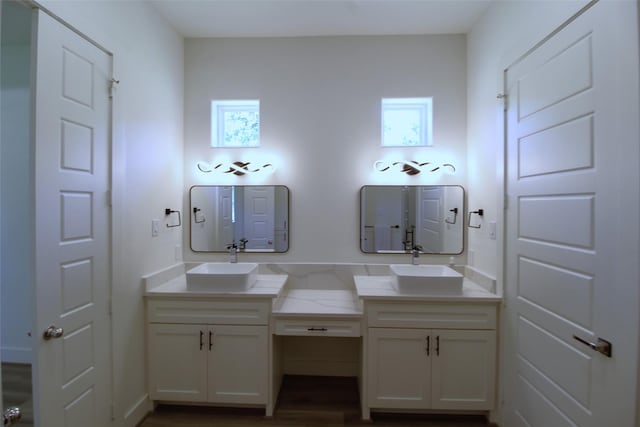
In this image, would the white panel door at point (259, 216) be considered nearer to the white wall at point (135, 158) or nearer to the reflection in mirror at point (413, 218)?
the white wall at point (135, 158)

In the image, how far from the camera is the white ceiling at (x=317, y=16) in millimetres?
2102

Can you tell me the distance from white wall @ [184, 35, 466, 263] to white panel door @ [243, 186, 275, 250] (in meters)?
0.10

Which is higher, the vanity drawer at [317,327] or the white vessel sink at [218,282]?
the white vessel sink at [218,282]

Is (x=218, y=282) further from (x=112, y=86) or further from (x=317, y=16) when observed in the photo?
(x=317, y=16)

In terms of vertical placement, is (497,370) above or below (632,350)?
below

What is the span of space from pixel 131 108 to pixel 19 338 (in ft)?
6.69

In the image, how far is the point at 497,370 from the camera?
192cm

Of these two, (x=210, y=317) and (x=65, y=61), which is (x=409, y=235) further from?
(x=65, y=61)

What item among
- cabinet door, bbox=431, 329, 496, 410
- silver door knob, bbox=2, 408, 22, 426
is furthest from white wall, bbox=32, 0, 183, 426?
cabinet door, bbox=431, 329, 496, 410

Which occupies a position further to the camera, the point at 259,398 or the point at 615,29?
the point at 259,398

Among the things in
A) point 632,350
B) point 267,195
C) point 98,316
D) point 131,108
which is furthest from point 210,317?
point 632,350

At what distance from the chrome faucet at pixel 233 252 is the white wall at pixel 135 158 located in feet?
1.51

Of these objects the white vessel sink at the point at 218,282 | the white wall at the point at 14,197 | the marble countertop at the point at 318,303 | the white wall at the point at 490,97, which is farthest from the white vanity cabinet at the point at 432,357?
the white wall at the point at 14,197

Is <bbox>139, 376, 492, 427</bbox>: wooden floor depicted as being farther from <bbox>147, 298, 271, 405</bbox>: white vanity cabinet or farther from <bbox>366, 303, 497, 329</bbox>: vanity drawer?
<bbox>366, 303, 497, 329</bbox>: vanity drawer
